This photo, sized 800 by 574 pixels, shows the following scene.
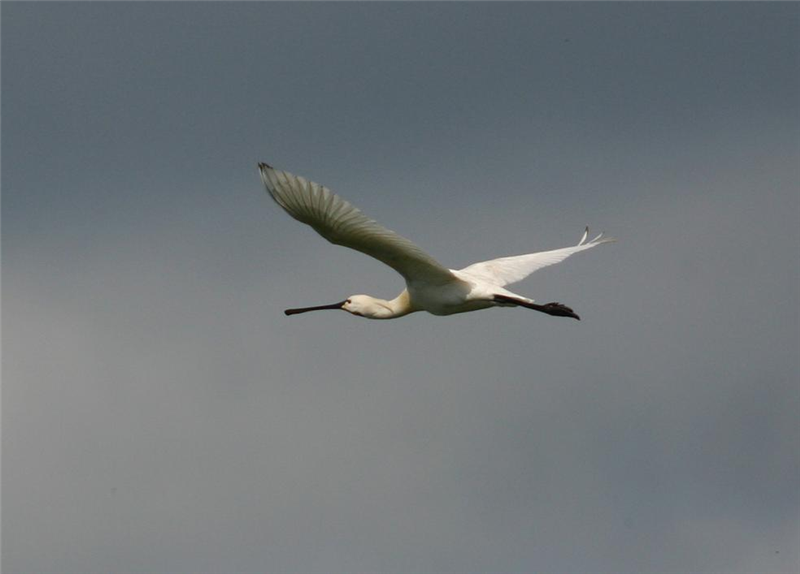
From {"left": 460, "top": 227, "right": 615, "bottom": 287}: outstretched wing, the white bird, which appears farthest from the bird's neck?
{"left": 460, "top": 227, "right": 615, "bottom": 287}: outstretched wing

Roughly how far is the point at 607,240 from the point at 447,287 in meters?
5.13

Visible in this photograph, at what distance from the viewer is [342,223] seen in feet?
72.1

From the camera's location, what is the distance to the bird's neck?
25625 mm

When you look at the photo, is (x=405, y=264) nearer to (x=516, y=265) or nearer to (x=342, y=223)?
(x=342, y=223)

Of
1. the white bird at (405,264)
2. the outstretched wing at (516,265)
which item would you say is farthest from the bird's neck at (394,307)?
the outstretched wing at (516,265)

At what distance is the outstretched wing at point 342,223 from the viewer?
68.9 feet

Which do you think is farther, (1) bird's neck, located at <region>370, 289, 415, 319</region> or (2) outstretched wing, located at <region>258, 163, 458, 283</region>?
(1) bird's neck, located at <region>370, 289, 415, 319</region>

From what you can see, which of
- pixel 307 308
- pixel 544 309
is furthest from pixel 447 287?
pixel 307 308

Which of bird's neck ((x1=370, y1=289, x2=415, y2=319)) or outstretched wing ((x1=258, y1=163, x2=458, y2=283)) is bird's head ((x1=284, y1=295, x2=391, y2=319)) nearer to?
bird's neck ((x1=370, y1=289, x2=415, y2=319))

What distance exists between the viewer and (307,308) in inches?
1078

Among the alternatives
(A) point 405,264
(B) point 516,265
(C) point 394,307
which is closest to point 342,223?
(A) point 405,264

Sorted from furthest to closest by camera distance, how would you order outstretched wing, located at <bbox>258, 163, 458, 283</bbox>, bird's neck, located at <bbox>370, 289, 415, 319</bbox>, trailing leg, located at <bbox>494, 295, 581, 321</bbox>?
bird's neck, located at <bbox>370, 289, 415, 319</bbox>
trailing leg, located at <bbox>494, 295, 581, 321</bbox>
outstretched wing, located at <bbox>258, 163, 458, 283</bbox>

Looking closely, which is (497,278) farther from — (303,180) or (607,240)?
(303,180)

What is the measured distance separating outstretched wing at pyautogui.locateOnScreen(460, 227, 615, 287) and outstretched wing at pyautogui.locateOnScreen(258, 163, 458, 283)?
2377 mm
